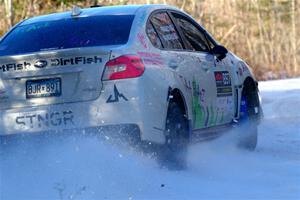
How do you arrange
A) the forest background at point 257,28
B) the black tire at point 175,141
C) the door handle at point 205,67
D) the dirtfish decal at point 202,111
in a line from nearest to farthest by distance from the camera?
the black tire at point 175,141, the dirtfish decal at point 202,111, the door handle at point 205,67, the forest background at point 257,28

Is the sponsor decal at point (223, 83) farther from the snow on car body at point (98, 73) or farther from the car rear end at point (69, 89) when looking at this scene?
the car rear end at point (69, 89)

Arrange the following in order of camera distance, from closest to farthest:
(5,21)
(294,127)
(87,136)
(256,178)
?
1. (87,136)
2. (256,178)
3. (294,127)
4. (5,21)

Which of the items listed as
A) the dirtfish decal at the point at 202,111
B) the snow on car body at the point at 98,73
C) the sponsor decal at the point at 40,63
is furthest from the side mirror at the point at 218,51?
the sponsor decal at the point at 40,63

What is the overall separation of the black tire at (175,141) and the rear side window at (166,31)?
0.71 metres

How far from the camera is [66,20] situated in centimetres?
791

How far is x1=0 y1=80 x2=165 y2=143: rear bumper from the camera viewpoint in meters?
6.86

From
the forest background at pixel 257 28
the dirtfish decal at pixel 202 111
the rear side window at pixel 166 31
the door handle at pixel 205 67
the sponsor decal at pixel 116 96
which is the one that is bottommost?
the forest background at pixel 257 28

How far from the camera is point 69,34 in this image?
24.9 feet

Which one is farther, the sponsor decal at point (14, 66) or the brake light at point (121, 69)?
the sponsor decal at point (14, 66)

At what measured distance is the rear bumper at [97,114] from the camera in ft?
22.5

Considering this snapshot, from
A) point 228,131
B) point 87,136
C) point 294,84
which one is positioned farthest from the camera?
point 294,84

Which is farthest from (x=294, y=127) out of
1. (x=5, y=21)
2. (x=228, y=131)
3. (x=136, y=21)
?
(x=5, y=21)

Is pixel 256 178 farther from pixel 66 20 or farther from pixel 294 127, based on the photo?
pixel 294 127

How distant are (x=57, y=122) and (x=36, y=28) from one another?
4.60ft
